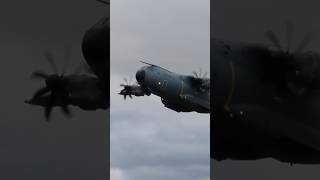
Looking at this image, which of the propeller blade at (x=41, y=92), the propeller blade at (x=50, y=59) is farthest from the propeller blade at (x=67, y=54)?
the propeller blade at (x=41, y=92)

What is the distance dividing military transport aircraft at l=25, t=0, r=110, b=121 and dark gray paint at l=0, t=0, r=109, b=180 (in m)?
0.24

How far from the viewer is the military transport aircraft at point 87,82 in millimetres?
14530

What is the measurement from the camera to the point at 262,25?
1405 centimetres

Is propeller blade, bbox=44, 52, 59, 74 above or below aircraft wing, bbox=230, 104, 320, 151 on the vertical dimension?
above

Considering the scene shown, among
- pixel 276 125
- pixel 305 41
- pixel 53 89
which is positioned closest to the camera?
pixel 305 41

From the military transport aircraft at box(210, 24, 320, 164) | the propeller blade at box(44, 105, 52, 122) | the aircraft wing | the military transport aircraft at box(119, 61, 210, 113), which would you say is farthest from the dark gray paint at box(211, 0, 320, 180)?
the military transport aircraft at box(119, 61, 210, 113)

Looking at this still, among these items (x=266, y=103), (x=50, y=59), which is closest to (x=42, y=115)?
(x=50, y=59)

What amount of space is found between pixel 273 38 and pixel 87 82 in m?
5.35

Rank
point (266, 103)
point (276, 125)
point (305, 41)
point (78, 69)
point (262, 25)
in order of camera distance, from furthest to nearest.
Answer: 1. point (276, 125)
2. point (266, 103)
3. point (78, 69)
4. point (262, 25)
5. point (305, 41)

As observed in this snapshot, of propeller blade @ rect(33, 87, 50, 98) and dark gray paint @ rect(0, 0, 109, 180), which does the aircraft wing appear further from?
propeller blade @ rect(33, 87, 50, 98)

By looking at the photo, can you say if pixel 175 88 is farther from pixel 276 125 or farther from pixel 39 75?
pixel 39 75

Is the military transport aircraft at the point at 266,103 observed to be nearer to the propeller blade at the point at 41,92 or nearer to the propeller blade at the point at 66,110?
the propeller blade at the point at 66,110

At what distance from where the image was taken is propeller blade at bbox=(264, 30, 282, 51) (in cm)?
1409

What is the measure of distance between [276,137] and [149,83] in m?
13.7
